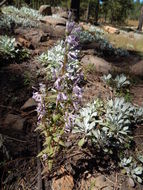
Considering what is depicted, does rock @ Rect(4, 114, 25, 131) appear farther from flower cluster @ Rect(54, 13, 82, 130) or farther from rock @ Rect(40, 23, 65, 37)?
rock @ Rect(40, 23, 65, 37)

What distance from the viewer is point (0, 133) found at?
3111 mm

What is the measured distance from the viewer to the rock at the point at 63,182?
2560 mm

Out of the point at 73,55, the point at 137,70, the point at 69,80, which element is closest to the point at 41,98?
the point at 69,80

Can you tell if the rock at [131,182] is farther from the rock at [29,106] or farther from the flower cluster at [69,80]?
the rock at [29,106]

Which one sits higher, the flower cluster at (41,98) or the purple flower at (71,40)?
the purple flower at (71,40)

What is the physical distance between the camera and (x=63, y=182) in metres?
2.58

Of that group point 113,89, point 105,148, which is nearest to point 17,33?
point 113,89

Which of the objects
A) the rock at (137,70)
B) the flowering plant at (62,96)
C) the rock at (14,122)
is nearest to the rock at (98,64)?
the rock at (137,70)

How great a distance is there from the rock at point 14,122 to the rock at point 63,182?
998 mm

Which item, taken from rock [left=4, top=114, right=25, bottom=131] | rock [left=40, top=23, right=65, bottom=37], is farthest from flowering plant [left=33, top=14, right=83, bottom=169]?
rock [left=40, top=23, right=65, bottom=37]

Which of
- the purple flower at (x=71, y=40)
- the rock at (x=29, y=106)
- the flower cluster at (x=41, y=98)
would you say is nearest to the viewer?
the purple flower at (x=71, y=40)

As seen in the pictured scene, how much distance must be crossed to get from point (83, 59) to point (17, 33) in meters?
3.13

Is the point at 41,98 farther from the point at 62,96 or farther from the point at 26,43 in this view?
the point at 26,43

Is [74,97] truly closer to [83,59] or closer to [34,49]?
[83,59]
